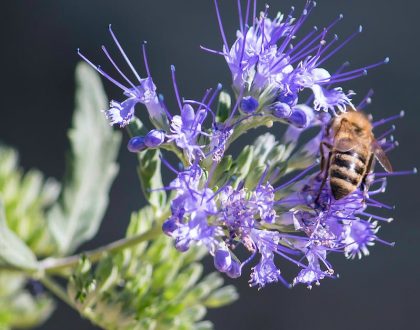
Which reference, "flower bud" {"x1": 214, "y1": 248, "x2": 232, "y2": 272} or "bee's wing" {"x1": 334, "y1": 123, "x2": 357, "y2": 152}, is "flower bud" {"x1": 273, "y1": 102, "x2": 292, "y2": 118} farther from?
"flower bud" {"x1": 214, "y1": 248, "x2": 232, "y2": 272}

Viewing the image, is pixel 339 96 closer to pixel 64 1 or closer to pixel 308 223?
pixel 308 223

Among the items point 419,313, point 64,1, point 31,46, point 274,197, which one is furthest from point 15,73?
point 274,197

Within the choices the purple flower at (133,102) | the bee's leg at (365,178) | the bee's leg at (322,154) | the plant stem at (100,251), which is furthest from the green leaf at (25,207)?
the bee's leg at (365,178)

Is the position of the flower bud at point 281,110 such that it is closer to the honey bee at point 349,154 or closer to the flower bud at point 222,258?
the honey bee at point 349,154

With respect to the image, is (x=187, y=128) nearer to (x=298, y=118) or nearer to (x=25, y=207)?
(x=298, y=118)

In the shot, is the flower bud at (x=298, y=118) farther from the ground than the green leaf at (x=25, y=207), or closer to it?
farther from the ground

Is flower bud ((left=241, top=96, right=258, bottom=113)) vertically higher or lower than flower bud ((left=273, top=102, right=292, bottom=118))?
higher

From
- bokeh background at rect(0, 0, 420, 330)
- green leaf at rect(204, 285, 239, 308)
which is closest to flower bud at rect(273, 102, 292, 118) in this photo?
green leaf at rect(204, 285, 239, 308)
